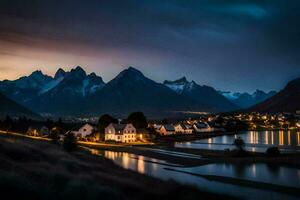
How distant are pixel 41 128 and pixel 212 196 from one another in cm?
10956

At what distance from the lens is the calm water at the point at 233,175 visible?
37688mm

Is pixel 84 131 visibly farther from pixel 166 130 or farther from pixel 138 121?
pixel 166 130

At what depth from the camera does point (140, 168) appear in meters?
56.2

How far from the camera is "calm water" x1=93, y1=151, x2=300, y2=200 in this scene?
37688mm

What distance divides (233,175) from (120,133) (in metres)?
65.7

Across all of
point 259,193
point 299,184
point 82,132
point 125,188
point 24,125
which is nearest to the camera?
point 125,188

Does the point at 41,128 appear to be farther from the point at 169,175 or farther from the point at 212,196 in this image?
the point at 212,196

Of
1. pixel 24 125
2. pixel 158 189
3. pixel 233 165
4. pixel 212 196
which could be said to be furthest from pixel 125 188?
pixel 24 125

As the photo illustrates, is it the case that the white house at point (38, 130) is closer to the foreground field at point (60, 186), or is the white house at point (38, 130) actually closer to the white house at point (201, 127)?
the white house at point (201, 127)

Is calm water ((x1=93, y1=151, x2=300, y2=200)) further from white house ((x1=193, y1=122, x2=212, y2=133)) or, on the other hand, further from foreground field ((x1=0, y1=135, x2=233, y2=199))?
white house ((x1=193, y1=122, x2=212, y2=133))

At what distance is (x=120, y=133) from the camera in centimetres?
11081

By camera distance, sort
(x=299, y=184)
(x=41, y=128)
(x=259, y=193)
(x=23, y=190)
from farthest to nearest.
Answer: (x=41, y=128)
(x=299, y=184)
(x=259, y=193)
(x=23, y=190)

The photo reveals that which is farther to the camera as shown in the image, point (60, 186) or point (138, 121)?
→ point (138, 121)

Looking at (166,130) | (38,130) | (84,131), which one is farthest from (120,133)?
(166,130)
